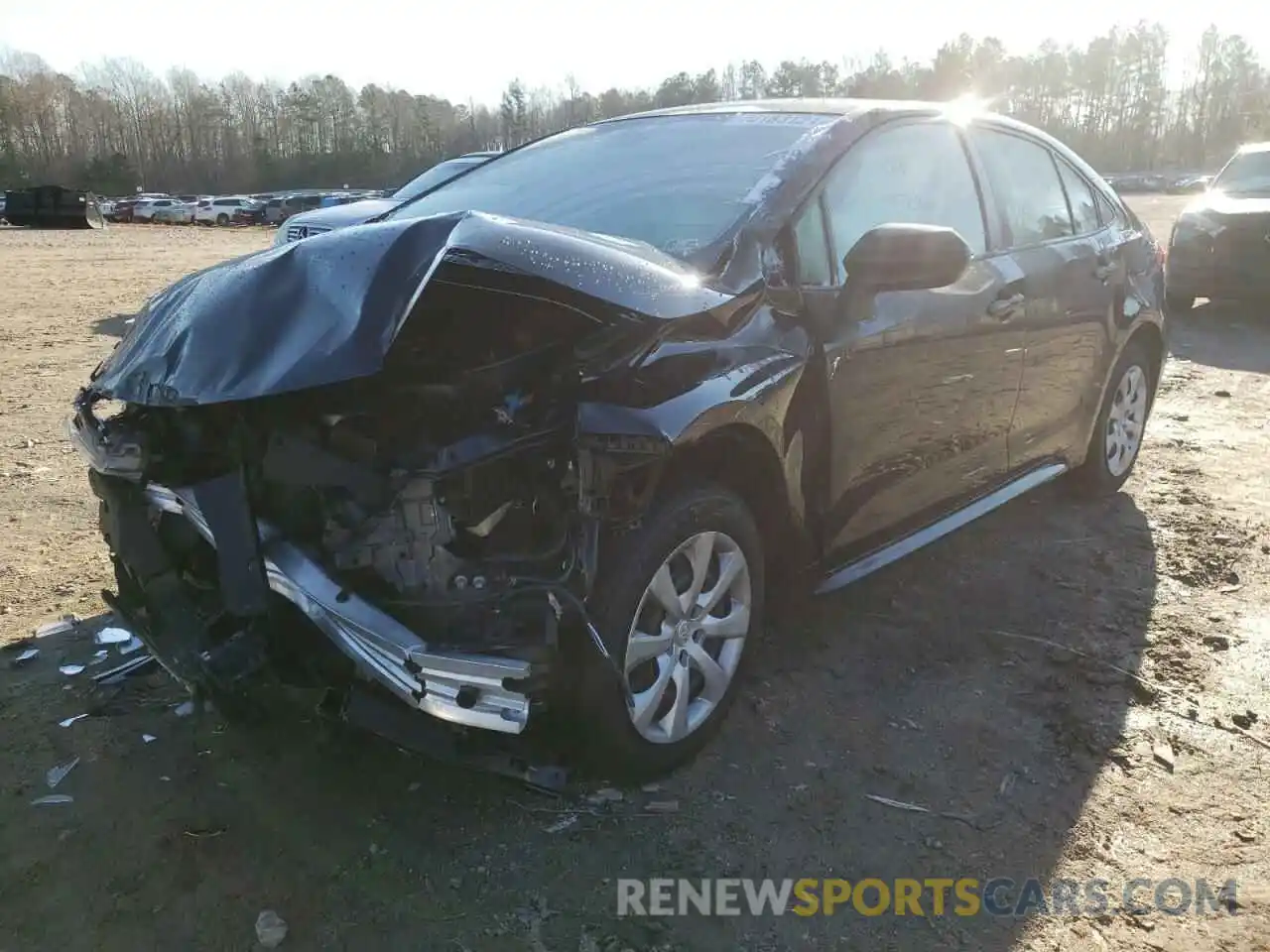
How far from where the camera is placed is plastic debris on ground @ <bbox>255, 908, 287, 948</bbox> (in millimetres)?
2186

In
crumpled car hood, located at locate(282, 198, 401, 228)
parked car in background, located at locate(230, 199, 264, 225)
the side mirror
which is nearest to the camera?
the side mirror

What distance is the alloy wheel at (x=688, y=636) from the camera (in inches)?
103

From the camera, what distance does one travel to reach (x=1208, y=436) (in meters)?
6.36

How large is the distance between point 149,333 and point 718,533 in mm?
1567

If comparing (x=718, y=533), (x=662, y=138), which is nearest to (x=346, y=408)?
(x=718, y=533)

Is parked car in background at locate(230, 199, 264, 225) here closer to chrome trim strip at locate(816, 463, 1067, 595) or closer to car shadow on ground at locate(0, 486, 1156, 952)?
chrome trim strip at locate(816, 463, 1067, 595)

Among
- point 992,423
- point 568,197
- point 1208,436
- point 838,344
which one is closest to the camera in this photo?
point 838,344

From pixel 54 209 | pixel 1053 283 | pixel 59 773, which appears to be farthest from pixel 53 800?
pixel 54 209

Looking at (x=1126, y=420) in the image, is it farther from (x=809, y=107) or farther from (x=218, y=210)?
(x=218, y=210)

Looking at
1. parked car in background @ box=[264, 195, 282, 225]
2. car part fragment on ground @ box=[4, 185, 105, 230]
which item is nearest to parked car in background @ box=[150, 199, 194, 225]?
parked car in background @ box=[264, 195, 282, 225]

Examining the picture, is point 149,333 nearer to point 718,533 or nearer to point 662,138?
point 718,533

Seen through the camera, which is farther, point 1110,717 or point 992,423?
point 992,423

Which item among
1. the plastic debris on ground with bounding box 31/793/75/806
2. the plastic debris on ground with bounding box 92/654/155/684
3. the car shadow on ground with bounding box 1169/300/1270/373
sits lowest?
the car shadow on ground with bounding box 1169/300/1270/373

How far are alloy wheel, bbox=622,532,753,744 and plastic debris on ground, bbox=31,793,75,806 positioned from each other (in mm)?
1499
